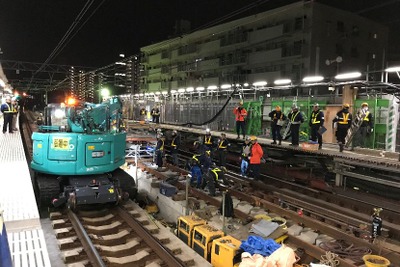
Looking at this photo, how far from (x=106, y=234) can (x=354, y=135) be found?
33.2ft

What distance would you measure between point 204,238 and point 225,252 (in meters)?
0.97

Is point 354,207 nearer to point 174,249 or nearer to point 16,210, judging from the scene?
point 174,249

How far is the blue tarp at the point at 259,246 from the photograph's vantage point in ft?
21.5

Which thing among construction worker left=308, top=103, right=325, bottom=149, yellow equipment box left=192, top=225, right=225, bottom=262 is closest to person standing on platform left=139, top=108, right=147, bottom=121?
construction worker left=308, top=103, right=325, bottom=149

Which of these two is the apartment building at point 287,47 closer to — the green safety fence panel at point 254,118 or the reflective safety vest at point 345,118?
the green safety fence panel at point 254,118

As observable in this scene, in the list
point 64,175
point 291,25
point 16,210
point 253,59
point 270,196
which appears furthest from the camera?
point 253,59

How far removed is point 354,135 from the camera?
1316 cm

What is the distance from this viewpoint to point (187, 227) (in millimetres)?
8430

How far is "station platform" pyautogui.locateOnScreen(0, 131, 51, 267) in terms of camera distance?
5.11m

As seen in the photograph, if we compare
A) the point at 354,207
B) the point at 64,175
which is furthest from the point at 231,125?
the point at 64,175

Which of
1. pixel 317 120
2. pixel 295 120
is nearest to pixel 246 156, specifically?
pixel 295 120

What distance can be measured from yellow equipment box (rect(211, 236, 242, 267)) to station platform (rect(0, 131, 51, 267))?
337cm

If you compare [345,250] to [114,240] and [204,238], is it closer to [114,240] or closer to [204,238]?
[204,238]

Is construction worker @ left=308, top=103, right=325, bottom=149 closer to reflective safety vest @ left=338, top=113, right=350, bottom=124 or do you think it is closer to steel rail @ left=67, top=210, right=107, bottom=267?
reflective safety vest @ left=338, top=113, right=350, bottom=124
